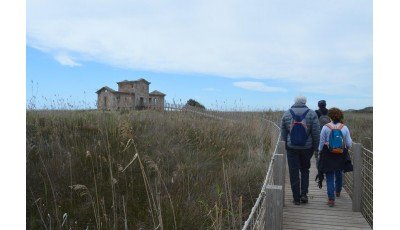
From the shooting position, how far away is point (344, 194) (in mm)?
6977

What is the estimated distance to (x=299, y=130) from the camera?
5.51 meters

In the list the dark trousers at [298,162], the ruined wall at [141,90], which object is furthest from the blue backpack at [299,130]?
the ruined wall at [141,90]

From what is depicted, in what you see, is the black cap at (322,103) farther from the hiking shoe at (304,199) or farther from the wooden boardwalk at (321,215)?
the hiking shoe at (304,199)

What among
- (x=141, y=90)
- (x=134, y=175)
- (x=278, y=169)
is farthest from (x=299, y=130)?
(x=141, y=90)

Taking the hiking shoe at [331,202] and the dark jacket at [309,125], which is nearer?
the dark jacket at [309,125]

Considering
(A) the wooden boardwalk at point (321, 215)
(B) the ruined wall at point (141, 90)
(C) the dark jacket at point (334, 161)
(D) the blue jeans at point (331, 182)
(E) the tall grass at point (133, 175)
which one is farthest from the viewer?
(B) the ruined wall at point (141, 90)

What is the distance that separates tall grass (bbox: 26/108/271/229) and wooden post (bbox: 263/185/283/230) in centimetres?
28

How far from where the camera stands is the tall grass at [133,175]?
4543 millimetres

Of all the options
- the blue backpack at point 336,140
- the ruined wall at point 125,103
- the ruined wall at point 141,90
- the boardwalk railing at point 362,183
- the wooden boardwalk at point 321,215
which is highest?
the ruined wall at point 141,90

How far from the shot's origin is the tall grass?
454cm

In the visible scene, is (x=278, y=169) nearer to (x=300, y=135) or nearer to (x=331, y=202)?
(x=300, y=135)

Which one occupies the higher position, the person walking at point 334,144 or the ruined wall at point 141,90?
the ruined wall at point 141,90

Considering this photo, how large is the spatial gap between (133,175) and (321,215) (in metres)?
2.89

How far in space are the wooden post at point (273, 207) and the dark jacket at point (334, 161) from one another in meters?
2.44
